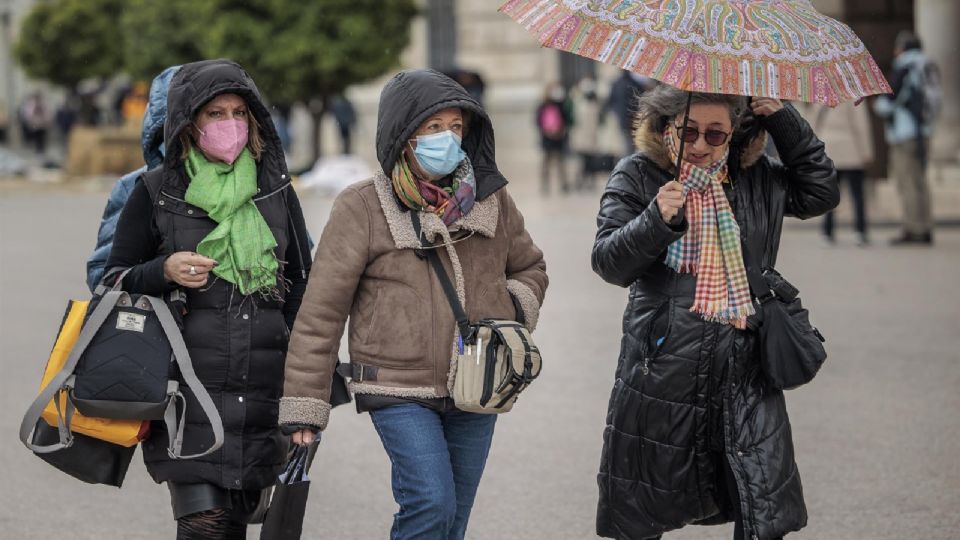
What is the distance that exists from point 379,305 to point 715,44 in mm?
1095

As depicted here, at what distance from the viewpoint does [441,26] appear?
3612cm

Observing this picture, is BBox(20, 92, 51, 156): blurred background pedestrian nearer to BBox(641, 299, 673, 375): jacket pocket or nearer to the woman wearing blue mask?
the woman wearing blue mask

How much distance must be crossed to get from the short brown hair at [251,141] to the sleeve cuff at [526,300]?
82 cm

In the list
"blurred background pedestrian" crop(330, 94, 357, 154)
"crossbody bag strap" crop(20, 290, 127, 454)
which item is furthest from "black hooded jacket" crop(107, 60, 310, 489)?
"blurred background pedestrian" crop(330, 94, 357, 154)

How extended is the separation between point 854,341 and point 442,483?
21.0ft

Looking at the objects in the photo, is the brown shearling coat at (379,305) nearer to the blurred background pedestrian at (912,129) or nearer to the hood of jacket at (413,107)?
the hood of jacket at (413,107)

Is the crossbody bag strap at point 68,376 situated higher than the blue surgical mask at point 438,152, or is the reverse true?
the blue surgical mask at point 438,152

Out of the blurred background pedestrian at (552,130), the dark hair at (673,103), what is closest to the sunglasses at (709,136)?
the dark hair at (673,103)

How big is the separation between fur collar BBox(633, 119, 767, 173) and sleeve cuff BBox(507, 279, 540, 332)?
506mm

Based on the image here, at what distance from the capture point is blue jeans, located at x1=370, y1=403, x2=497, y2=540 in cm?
421

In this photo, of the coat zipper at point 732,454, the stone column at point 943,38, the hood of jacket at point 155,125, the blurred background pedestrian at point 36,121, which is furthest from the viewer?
the blurred background pedestrian at point 36,121

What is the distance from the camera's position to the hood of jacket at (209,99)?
4.49 meters

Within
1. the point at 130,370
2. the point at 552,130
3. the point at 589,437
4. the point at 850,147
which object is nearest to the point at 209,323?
the point at 130,370

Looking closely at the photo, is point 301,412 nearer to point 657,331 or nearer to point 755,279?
point 657,331
